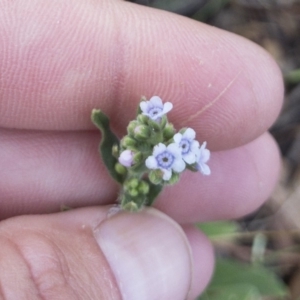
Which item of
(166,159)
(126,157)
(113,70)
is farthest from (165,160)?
(113,70)

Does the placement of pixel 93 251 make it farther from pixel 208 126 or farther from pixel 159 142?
pixel 208 126

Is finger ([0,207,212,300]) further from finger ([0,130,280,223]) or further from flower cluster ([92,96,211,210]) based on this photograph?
finger ([0,130,280,223])

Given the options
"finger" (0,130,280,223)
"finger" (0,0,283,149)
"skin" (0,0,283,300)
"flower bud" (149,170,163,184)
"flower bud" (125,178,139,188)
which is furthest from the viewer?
"finger" (0,130,280,223)

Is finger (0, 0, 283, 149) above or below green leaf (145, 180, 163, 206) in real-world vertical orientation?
above

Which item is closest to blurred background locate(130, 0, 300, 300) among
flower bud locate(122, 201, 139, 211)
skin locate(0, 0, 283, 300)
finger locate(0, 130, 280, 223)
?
finger locate(0, 130, 280, 223)

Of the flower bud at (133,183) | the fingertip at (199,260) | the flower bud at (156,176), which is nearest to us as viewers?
the flower bud at (156,176)

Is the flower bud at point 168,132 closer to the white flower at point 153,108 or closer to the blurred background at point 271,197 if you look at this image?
the white flower at point 153,108

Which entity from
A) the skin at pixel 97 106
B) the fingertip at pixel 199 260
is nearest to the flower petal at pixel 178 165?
the skin at pixel 97 106

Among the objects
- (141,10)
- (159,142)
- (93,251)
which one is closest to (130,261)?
(93,251)
